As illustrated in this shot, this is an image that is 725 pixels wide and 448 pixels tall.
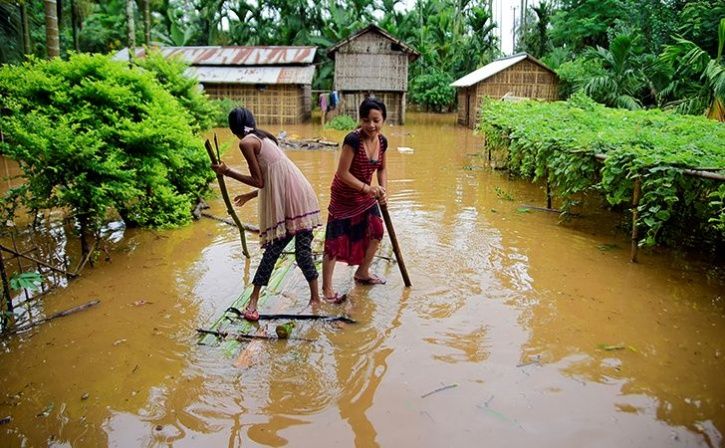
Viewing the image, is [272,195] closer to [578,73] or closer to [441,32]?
[578,73]

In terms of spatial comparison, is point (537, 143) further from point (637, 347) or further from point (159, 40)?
point (159, 40)

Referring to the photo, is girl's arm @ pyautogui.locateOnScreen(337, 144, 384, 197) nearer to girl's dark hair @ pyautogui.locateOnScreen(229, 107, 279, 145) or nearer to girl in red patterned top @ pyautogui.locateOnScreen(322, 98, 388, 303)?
girl in red patterned top @ pyautogui.locateOnScreen(322, 98, 388, 303)

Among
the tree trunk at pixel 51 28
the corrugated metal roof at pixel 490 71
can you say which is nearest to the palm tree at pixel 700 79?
the corrugated metal roof at pixel 490 71

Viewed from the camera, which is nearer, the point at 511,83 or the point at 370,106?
the point at 370,106

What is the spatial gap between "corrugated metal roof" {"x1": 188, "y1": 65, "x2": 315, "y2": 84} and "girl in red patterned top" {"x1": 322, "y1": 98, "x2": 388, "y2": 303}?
60.3 feet

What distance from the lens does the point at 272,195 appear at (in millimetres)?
3895

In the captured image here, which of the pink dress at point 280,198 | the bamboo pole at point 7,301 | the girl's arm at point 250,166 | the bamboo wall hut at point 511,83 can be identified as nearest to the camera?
the girl's arm at point 250,166

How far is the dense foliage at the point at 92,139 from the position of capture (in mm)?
5145

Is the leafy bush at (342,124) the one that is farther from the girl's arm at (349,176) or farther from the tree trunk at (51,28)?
the girl's arm at (349,176)

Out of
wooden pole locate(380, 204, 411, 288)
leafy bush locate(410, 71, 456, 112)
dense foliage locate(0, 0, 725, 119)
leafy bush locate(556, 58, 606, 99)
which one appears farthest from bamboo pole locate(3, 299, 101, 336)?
leafy bush locate(410, 71, 456, 112)

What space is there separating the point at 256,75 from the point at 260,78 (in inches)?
19.6

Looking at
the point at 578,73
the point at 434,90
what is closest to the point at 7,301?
the point at 578,73

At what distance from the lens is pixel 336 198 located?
172 inches

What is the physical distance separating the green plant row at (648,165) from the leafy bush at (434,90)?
21.6m
